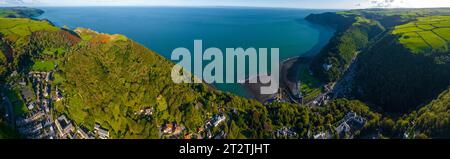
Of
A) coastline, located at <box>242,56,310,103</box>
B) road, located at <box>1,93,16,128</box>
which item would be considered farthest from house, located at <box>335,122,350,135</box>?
road, located at <box>1,93,16,128</box>

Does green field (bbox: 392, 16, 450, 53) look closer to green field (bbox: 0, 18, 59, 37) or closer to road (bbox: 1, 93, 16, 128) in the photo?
road (bbox: 1, 93, 16, 128)

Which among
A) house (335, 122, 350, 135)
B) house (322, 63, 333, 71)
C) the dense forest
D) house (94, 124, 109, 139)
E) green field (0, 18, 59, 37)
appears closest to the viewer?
house (94, 124, 109, 139)

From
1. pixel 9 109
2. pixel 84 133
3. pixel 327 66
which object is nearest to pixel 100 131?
pixel 84 133

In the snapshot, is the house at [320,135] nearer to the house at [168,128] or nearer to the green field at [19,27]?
the house at [168,128]

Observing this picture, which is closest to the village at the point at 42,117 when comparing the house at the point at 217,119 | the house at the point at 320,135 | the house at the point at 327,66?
the house at the point at 217,119

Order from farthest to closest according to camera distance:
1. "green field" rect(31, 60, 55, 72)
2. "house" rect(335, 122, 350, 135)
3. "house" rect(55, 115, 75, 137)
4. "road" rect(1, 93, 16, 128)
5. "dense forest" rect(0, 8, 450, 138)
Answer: "green field" rect(31, 60, 55, 72), "house" rect(335, 122, 350, 135), "dense forest" rect(0, 8, 450, 138), "road" rect(1, 93, 16, 128), "house" rect(55, 115, 75, 137)

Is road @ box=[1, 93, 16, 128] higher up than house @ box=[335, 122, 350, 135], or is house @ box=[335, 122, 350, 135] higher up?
road @ box=[1, 93, 16, 128]

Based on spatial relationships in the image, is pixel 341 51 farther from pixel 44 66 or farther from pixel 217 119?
pixel 44 66

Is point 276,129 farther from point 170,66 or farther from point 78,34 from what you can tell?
point 78,34
